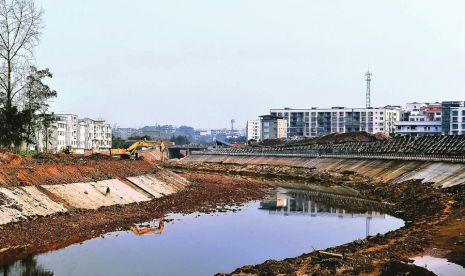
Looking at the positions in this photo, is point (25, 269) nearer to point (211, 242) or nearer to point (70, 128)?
point (211, 242)

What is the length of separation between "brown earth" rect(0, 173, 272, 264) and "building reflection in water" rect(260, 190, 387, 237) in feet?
13.7

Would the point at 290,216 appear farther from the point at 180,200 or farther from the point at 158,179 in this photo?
the point at 158,179

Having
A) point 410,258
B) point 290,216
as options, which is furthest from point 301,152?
point 410,258

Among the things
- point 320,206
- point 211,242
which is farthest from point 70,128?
point 211,242

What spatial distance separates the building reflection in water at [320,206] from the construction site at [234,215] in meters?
0.10

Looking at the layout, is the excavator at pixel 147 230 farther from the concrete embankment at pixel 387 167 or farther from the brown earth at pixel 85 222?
the concrete embankment at pixel 387 167

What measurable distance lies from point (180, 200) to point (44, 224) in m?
19.0

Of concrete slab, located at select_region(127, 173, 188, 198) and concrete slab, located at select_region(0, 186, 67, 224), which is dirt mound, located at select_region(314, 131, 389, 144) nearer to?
concrete slab, located at select_region(127, 173, 188, 198)

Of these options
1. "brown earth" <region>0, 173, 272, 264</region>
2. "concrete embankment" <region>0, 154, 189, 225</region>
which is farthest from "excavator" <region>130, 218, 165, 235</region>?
"concrete embankment" <region>0, 154, 189, 225</region>

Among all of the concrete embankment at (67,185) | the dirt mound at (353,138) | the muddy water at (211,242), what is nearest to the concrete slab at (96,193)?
the concrete embankment at (67,185)

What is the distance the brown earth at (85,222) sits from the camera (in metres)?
25.7

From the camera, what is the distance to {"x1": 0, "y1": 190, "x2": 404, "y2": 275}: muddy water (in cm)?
2336

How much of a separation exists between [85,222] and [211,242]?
27.9 feet

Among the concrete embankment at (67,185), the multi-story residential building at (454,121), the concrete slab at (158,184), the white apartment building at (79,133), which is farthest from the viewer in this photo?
the multi-story residential building at (454,121)
